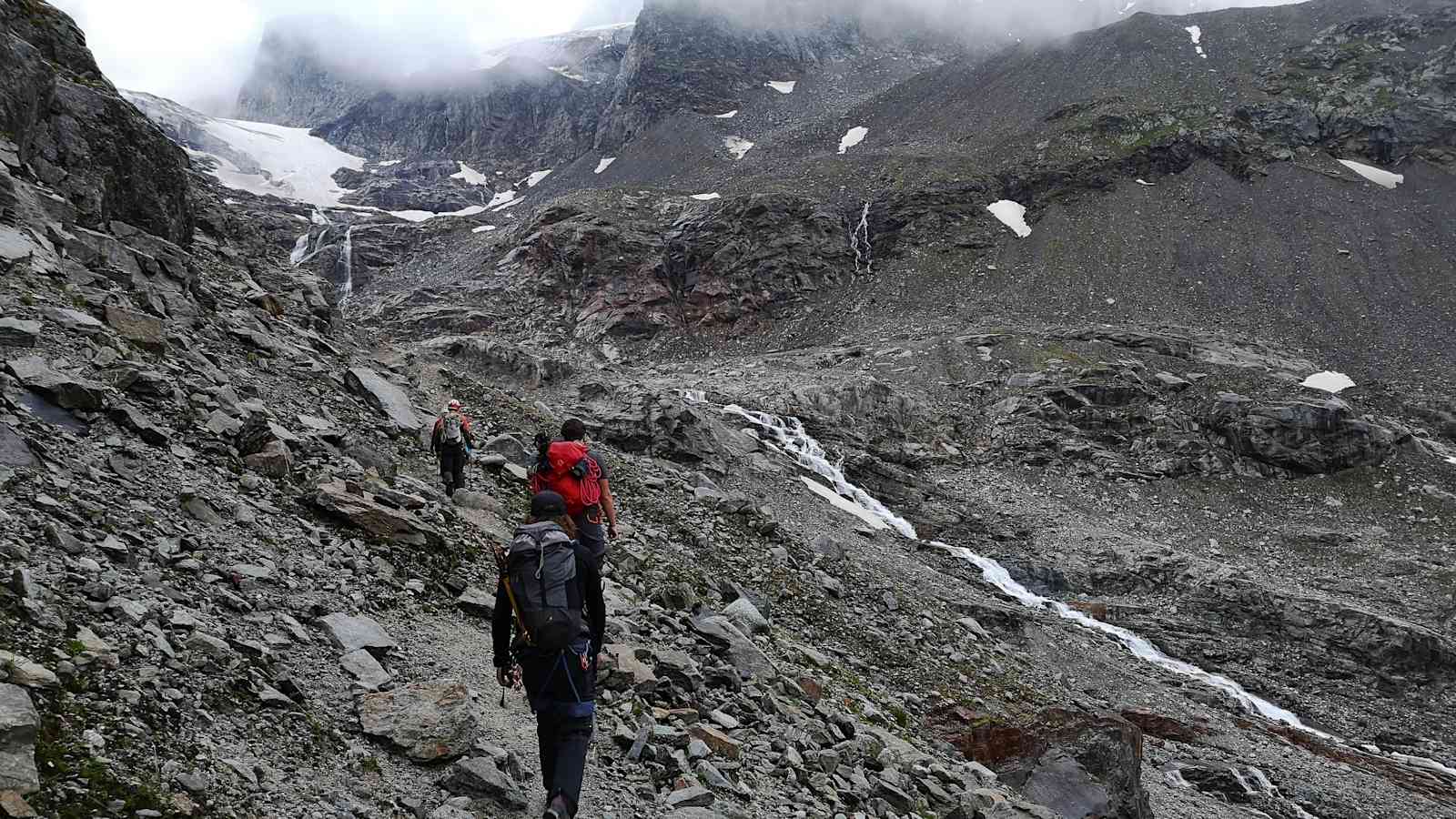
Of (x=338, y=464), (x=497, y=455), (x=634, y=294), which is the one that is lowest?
(x=634, y=294)

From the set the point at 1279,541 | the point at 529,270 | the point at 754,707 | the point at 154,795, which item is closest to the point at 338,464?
the point at 754,707

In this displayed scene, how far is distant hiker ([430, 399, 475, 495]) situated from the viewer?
1379cm

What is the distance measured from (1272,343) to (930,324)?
22776 millimetres

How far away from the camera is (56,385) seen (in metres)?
8.70

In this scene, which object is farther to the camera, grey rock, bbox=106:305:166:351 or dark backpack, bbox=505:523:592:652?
grey rock, bbox=106:305:166:351

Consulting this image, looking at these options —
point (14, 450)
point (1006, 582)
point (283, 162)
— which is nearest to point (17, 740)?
point (14, 450)

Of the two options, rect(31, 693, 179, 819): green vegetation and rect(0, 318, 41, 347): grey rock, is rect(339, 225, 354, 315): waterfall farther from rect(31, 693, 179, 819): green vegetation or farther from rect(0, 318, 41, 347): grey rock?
rect(31, 693, 179, 819): green vegetation

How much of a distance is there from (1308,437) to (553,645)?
50.1 m

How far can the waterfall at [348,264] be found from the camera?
251 ft

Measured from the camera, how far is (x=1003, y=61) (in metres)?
102

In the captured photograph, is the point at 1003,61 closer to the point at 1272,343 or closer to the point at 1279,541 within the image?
the point at 1272,343

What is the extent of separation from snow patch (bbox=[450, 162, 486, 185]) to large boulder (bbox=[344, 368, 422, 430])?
123m

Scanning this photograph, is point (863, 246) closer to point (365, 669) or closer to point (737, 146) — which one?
point (737, 146)

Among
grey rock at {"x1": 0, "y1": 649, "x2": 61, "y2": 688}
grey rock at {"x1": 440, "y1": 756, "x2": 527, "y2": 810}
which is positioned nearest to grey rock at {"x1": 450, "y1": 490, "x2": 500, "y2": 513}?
grey rock at {"x1": 440, "y1": 756, "x2": 527, "y2": 810}
